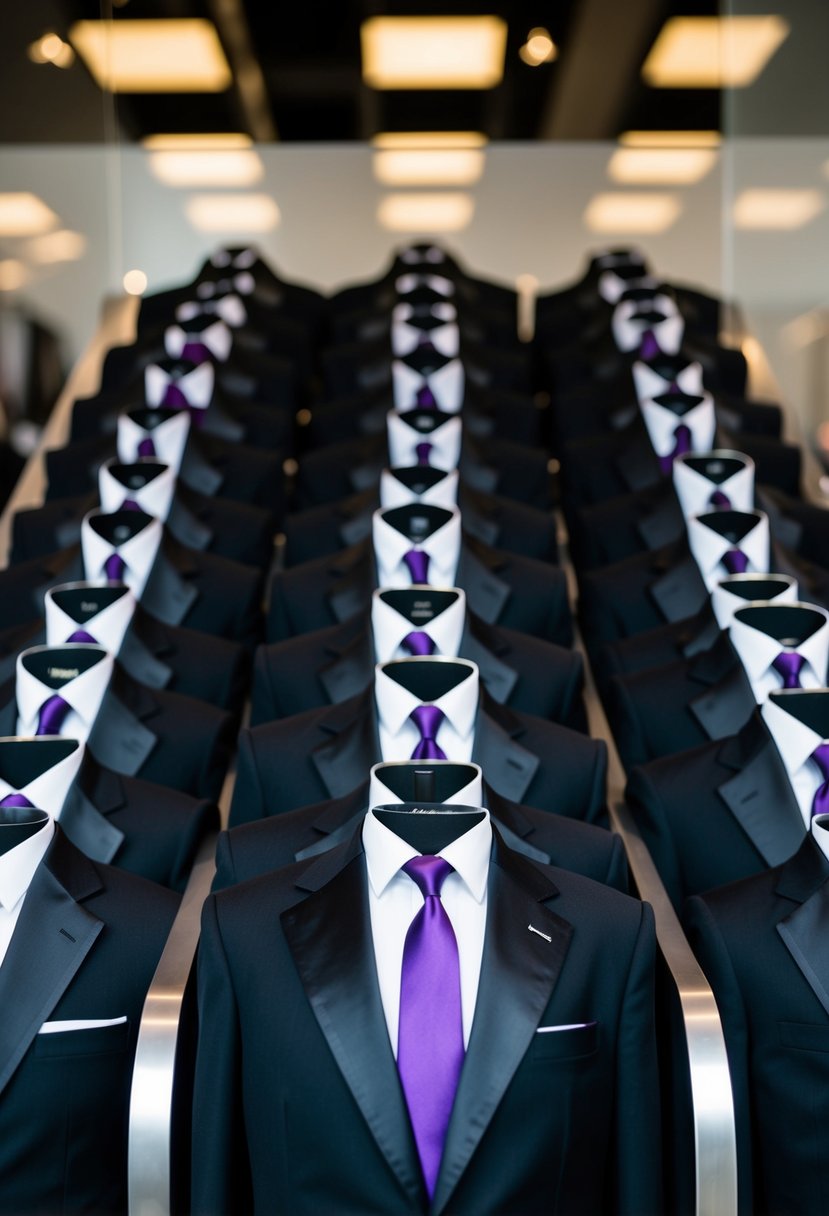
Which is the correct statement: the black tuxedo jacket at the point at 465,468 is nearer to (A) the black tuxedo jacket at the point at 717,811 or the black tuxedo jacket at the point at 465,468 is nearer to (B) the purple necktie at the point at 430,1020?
(A) the black tuxedo jacket at the point at 717,811

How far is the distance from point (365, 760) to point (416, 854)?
2.14 ft

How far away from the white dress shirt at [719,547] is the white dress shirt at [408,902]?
69.7 inches

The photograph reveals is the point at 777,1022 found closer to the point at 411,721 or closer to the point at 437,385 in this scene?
the point at 411,721

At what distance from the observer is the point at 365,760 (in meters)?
2.79

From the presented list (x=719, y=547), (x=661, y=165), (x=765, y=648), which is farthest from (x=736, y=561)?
(x=661, y=165)

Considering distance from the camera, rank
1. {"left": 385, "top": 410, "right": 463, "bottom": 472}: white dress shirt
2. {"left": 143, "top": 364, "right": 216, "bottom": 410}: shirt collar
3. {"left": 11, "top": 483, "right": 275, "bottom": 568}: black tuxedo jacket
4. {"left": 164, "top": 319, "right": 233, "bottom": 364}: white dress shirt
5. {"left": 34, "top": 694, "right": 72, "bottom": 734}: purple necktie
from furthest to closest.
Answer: {"left": 164, "top": 319, "right": 233, "bottom": 364}: white dress shirt → {"left": 143, "top": 364, "right": 216, "bottom": 410}: shirt collar → {"left": 385, "top": 410, "right": 463, "bottom": 472}: white dress shirt → {"left": 11, "top": 483, "right": 275, "bottom": 568}: black tuxedo jacket → {"left": 34, "top": 694, "right": 72, "bottom": 734}: purple necktie

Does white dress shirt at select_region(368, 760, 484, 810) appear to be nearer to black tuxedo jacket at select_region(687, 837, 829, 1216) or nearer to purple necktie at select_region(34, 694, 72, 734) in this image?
black tuxedo jacket at select_region(687, 837, 829, 1216)

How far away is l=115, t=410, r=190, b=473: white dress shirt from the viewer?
4715mm

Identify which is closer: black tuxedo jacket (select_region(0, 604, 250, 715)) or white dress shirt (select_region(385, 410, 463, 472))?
black tuxedo jacket (select_region(0, 604, 250, 715))

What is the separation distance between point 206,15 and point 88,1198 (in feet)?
24.5

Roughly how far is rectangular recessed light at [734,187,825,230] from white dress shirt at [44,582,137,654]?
4.00 metres

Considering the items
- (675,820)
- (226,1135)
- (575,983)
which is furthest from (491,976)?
(675,820)

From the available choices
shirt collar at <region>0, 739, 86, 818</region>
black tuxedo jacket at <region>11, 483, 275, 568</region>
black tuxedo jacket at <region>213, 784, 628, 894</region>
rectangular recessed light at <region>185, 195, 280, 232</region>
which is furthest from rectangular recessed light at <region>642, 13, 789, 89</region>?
shirt collar at <region>0, 739, 86, 818</region>

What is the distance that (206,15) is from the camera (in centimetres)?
862
